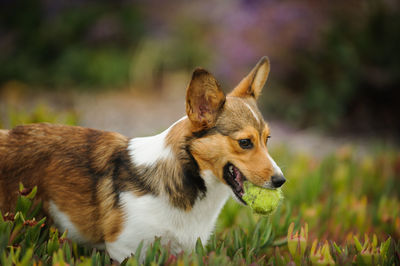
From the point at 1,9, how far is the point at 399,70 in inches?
432

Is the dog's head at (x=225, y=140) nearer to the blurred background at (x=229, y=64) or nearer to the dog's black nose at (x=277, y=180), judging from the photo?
the dog's black nose at (x=277, y=180)

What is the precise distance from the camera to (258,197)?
7.38ft

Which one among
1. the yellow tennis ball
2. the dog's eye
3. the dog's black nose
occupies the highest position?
the dog's eye

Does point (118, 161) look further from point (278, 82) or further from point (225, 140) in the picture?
point (278, 82)

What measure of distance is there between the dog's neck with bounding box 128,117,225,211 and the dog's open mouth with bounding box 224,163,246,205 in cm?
13

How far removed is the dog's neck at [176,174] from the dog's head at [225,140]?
2.7 inches

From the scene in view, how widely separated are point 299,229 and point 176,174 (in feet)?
4.40

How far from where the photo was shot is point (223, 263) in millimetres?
2082

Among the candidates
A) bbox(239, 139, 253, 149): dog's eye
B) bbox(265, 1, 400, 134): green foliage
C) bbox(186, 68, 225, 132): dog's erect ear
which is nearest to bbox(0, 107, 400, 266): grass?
bbox(239, 139, 253, 149): dog's eye

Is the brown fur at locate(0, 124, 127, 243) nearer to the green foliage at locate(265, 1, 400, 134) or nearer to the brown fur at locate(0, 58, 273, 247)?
the brown fur at locate(0, 58, 273, 247)

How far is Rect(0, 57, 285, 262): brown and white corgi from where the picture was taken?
2.30 m

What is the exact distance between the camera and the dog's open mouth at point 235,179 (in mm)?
2314

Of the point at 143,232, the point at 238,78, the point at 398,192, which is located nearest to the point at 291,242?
the point at 143,232

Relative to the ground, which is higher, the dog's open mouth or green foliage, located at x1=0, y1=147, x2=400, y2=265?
the dog's open mouth
